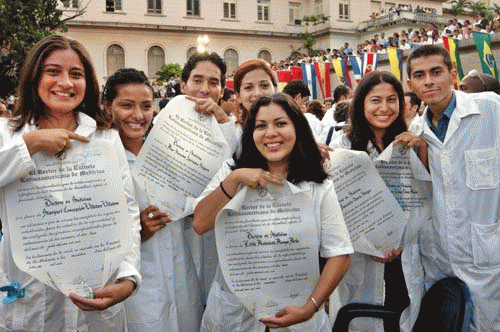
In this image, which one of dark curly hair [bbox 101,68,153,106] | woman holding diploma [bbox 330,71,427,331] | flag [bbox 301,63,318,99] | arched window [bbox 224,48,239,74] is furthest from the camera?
arched window [bbox 224,48,239,74]

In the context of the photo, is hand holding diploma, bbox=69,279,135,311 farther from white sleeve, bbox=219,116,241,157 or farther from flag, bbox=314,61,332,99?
flag, bbox=314,61,332,99

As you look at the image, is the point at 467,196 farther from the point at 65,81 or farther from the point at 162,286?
the point at 65,81

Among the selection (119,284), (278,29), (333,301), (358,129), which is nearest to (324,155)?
(358,129)

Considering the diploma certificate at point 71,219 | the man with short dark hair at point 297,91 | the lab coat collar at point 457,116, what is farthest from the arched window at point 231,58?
the diploma certificate at point 71,219

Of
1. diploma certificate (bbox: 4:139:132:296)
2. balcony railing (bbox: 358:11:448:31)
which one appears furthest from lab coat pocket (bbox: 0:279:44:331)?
balcony railing (bbox: 358:11:448:31)

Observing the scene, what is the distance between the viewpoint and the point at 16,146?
1.63 meters

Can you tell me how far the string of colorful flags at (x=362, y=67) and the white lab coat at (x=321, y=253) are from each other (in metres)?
9.78

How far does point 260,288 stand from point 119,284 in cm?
52

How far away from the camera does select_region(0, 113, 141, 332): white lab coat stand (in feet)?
5.35

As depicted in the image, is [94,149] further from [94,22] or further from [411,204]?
[94,22]

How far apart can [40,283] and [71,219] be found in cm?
29

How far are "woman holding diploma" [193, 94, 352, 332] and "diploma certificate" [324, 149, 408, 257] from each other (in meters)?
0.28

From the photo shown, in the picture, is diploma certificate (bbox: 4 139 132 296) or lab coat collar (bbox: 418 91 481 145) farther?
lab coat collar (bbox: 418 91 481 145)

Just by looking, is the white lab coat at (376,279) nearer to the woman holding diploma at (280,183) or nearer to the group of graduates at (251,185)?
the group of graduates at (251,185)
